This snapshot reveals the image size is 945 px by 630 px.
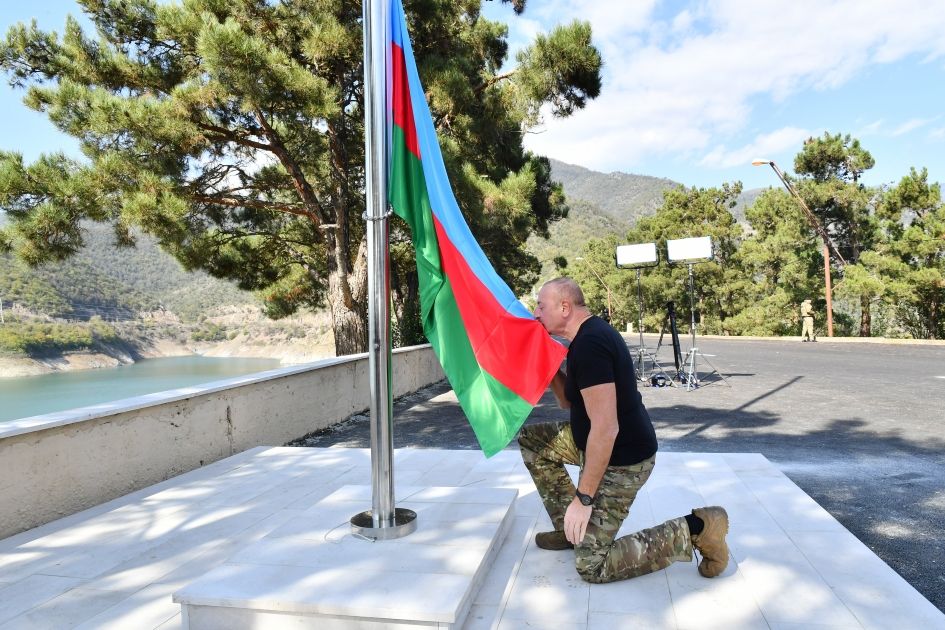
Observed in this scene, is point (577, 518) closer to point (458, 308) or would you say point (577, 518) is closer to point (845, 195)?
point (458, 308)

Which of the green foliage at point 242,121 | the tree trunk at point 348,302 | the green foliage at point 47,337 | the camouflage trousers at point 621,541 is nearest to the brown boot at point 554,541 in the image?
the camouflage trousers at point 621,541

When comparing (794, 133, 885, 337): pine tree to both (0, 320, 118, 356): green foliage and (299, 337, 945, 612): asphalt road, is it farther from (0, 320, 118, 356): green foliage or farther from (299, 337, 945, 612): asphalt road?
(0, 320, 118, 356): green foliage

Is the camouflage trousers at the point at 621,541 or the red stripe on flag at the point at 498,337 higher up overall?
the red stripe on flag at the point at 498,337

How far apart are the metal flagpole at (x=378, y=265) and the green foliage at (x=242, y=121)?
7.38 meters

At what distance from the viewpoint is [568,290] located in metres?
2.93

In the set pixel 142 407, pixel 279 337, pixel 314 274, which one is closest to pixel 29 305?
pixel 279 337

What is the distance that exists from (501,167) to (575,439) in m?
12.1

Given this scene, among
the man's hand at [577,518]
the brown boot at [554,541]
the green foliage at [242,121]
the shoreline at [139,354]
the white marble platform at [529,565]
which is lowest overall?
the shoreline at [139,354]

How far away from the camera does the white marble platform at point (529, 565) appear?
2.60 meters

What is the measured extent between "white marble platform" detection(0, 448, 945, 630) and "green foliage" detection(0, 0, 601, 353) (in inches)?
269

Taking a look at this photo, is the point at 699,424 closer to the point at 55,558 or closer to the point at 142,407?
the point at 142,407

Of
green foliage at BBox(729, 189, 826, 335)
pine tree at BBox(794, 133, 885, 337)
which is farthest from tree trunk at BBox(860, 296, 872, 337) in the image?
green foliage at BBox(729, 189, 826, 335)

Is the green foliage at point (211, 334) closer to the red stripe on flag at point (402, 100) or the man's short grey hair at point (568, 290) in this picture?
the red stripe on flag at point (402, 100)

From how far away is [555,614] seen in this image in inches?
102
